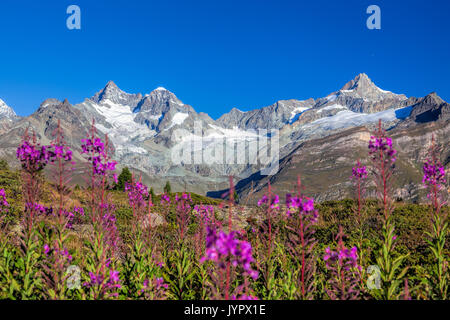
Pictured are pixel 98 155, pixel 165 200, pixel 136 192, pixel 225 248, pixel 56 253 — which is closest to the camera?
pixel 225 248

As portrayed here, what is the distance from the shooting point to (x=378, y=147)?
20.5 feet

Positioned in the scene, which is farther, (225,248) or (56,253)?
(56,253)

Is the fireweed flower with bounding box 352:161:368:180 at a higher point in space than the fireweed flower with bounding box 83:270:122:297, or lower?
higher

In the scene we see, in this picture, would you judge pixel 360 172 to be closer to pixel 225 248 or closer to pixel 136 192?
pixel 136 192

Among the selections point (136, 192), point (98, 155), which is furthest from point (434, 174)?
point (136, 192)

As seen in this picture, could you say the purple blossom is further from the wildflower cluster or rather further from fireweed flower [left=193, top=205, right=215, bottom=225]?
the wildflower cluster

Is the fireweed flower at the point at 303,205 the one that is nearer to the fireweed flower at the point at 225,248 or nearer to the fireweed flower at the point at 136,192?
the fireweed flower at the point at 225,248

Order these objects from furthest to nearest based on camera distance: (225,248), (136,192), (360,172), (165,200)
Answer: (165,200) < (136,192) < (360,172) < (225,248)

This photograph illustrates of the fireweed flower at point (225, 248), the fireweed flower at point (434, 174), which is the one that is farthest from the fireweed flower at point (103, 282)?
the fireweed flower at point (434, 174)

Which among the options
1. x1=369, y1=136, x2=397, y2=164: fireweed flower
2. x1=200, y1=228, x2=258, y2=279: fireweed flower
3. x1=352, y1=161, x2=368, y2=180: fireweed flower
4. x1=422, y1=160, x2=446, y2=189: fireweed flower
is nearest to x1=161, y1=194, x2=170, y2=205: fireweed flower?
x1=352, y1=161, x2=368, y2=180: fireweed flower

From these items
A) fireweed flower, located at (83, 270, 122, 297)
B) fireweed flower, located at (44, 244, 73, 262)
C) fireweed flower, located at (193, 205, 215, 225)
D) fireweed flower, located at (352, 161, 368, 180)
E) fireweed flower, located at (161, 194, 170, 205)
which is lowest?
fireweed flower, located at (83, 270, 122, 297)

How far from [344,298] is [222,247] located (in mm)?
2875
